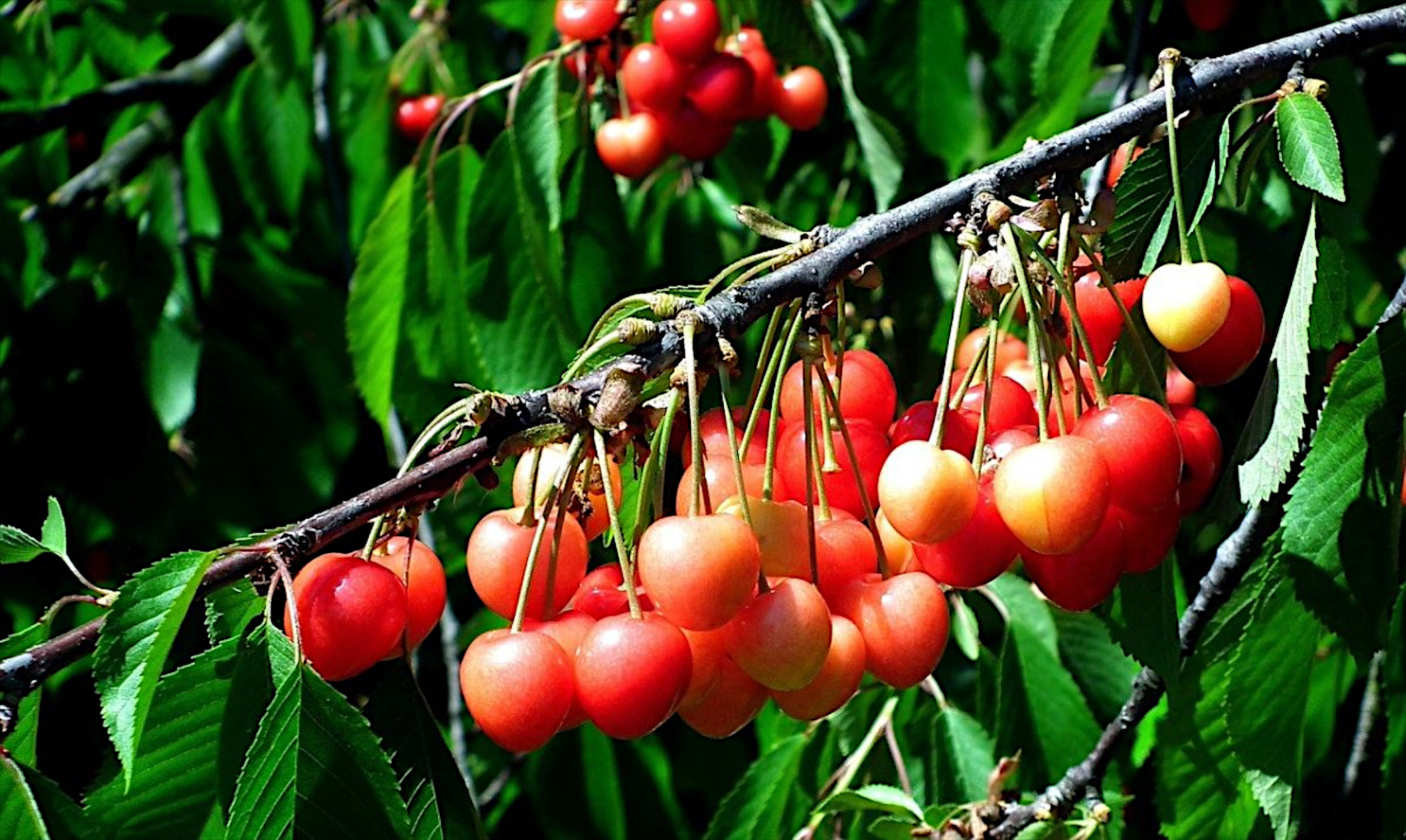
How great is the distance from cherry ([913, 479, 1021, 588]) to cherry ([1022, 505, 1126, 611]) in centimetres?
3

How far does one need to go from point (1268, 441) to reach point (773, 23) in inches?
53.9

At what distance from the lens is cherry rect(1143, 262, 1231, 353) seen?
0.93 metres

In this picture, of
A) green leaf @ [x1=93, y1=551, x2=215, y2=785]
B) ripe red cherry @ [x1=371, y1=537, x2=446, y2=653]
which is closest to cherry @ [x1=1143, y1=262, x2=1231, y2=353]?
ripe red cherry @ [x1=371, y1=537, x2=446, y2=653]

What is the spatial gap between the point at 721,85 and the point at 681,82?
6 cm

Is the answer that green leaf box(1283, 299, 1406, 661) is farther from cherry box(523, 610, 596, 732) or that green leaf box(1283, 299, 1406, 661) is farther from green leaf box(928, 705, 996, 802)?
green leaf box(928, 705, 996, 802)

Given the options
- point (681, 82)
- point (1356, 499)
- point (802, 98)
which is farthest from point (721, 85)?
point (1356, 499)

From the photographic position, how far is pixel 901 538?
3.34 feet

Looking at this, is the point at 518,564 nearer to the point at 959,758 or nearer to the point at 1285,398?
the point at 1285,398

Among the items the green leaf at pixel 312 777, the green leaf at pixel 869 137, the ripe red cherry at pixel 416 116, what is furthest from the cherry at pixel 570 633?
the ripe red cherry at pixel 416 116

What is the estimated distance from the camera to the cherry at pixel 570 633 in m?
0.89

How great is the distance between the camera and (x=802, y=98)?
221cm

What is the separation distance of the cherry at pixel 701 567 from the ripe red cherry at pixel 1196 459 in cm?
33

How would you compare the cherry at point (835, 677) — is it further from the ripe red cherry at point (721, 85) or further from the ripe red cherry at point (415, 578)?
the ripe red cherry at point (721, 85)

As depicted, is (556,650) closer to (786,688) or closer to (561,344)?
(786,688)
